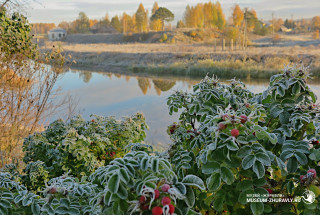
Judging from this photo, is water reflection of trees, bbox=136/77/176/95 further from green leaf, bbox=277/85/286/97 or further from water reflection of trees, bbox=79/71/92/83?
green leaf, bbox=277/85/286/97

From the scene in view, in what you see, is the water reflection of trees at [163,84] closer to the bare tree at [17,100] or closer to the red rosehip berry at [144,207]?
the bare tree at [17,100]

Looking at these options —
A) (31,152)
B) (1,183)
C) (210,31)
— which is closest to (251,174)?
(1,183)

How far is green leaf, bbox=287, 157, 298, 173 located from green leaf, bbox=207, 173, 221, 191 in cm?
39

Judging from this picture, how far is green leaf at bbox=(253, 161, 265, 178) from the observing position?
1.05m

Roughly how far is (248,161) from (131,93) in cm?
1110

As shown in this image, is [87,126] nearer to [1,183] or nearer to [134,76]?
[1,183]

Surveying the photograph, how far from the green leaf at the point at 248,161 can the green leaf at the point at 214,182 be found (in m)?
0.11

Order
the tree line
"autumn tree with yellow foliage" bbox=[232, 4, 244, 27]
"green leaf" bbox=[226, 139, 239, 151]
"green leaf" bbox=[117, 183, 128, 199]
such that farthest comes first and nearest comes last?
1. the tree line
2. "autumn tree with yellow foliage" bbox=[232, 4, 244, 27]
3. "green leaf" bbox=[226, 139, 239, 151]
4. "green leaf" bbox=[117, 183, 128, 199]

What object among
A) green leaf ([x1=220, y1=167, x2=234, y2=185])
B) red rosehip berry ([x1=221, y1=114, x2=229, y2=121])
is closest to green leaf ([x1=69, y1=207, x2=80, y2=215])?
green leaf ([x1=220, y1=167, x2=234, y2=185])

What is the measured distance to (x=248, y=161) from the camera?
42.1 inches

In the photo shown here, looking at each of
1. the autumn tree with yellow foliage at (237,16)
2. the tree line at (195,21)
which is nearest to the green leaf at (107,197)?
the autumn tree with yellow foliage at (237,16)

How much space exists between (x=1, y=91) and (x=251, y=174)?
4833 mm

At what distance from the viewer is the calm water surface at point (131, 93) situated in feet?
26.1

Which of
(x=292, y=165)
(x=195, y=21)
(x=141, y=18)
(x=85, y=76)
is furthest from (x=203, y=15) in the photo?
(x=292, y=165)
